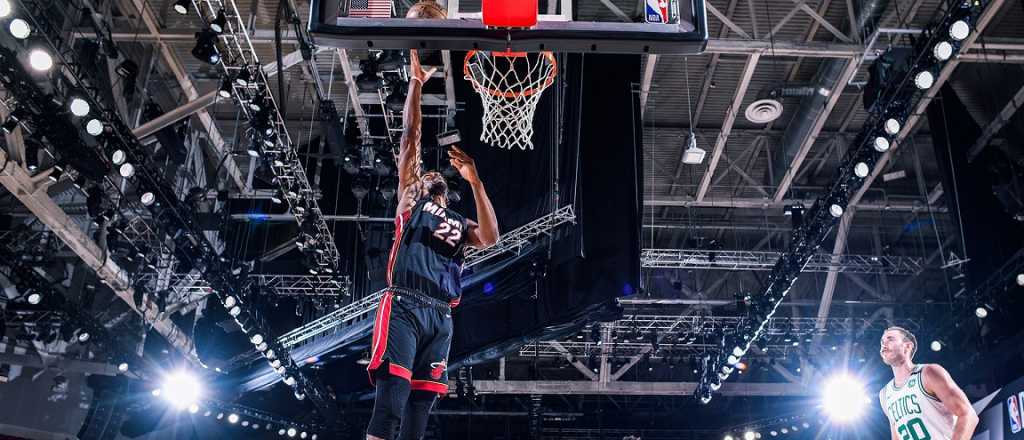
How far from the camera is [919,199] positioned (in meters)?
15.1

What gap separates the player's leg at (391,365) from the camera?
3.03m

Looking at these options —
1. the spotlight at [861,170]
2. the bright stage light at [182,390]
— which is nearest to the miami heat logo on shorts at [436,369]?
the spotlight at [861,170]

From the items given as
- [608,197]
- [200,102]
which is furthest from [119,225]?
[608,197]

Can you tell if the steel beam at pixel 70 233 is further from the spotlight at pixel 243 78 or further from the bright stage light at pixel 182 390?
the spotlight at pixel 243 78

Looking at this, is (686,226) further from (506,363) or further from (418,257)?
(418,257)

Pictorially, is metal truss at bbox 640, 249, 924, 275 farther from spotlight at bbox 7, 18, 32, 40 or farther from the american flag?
the american flag

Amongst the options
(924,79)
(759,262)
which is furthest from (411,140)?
(759,262)

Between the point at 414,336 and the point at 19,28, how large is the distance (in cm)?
640

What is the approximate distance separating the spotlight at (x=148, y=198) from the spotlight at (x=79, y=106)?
1.75 metres

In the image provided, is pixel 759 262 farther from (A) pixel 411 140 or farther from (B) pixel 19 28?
(B) pixel 19 28

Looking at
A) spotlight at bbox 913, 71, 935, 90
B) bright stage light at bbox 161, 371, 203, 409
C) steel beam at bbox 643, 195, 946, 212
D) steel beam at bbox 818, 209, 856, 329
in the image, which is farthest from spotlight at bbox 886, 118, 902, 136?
bright stage light at bbox 161, 371, 203, 409

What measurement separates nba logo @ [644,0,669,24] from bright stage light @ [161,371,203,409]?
13.2m

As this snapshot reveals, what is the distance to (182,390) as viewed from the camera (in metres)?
14.5

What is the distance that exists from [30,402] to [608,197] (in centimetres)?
1165
